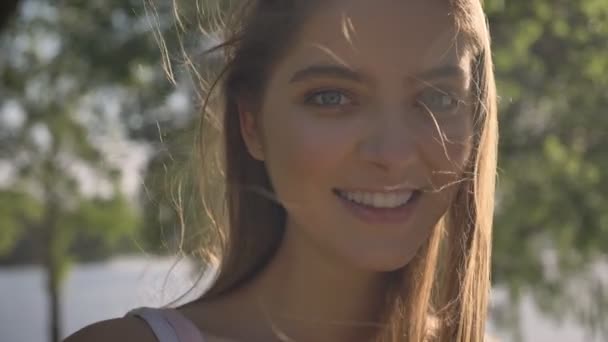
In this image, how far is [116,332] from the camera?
200 centimetres

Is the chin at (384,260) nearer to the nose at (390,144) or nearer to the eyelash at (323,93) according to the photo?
the nose at (390,144)

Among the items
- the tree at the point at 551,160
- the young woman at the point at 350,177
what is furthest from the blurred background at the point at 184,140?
the young woman at the point at 350,177

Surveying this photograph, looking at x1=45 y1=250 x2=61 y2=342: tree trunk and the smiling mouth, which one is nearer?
the smiling mouth

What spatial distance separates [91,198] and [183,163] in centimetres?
968

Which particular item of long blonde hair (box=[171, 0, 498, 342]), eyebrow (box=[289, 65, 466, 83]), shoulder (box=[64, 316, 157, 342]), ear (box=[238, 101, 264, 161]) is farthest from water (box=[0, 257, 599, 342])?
eyebrow (box=[289, 65, 466, 83])

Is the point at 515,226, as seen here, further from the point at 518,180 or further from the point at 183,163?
the point at 183,163

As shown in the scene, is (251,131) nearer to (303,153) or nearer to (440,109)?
(303,153)

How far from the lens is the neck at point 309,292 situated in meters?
2.20

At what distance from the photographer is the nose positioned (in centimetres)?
195

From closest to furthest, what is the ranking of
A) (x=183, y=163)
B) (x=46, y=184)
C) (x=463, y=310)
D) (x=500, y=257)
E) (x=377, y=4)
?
(x=377, y=4), (x=463, y=310), (x=183, y=163), (x=500, y=257), (x=46, y=184)

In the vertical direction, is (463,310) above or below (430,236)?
below

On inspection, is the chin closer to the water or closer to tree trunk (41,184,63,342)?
the water

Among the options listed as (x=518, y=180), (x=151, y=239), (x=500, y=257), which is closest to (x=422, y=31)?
(x=151, y=239)

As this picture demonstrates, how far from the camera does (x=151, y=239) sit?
22.4 ft
